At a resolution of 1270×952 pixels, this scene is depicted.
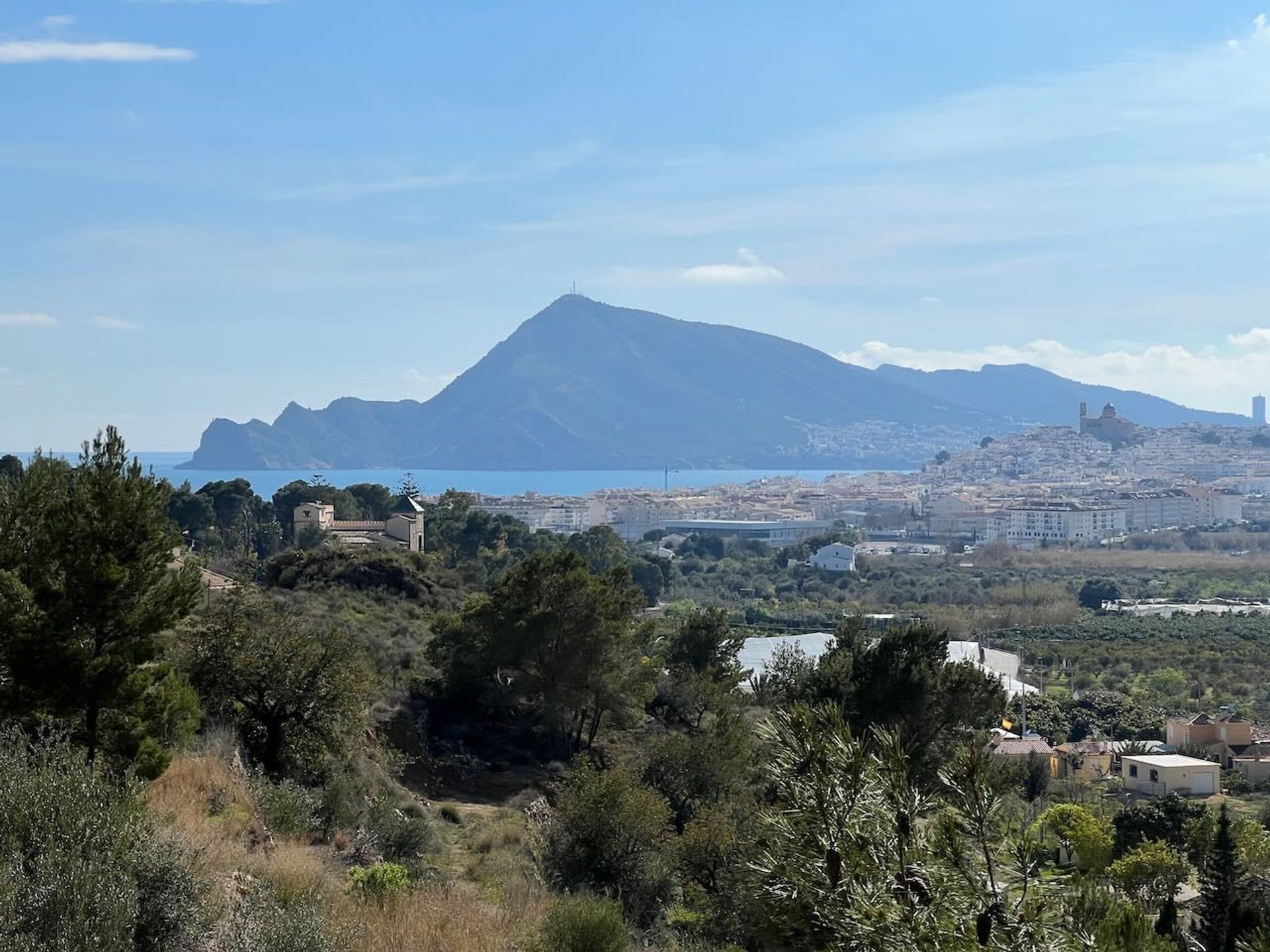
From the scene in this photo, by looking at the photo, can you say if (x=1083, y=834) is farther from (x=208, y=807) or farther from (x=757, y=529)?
(x=757, y=529)

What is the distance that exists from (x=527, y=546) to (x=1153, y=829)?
28714 mm

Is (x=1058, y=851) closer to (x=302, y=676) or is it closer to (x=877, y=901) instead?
(x=302, y=676)

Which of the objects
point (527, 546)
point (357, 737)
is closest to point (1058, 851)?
point (357, 737)

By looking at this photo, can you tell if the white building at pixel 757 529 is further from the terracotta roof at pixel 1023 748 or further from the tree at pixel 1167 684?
the terracotta roof at pixel 1023 748

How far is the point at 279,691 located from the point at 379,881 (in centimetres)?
449

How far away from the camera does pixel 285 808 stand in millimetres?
8008

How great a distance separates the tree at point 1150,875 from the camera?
1438 cm

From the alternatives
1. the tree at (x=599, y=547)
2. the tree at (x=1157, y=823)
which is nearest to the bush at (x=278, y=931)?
the tree at (x=1157, y=823)

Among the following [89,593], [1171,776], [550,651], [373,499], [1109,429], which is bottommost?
[1171,776]

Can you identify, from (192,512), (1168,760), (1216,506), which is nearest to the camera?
(1168,760)

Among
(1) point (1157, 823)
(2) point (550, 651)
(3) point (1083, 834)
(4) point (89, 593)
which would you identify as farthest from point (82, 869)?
(1) point (1157, 823)

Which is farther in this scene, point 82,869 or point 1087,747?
point 1087,747

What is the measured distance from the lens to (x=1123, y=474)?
150 meters

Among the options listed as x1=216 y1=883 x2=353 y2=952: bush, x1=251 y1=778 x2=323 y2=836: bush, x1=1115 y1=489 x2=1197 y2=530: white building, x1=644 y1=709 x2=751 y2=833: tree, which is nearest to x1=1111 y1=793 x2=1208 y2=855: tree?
x1=644 y1=709 x2=751 y2=833: tree
